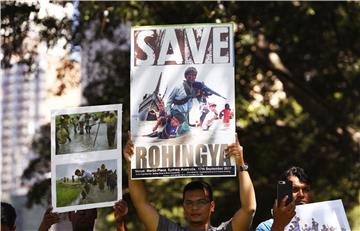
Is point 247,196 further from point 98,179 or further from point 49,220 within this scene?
point 49,220

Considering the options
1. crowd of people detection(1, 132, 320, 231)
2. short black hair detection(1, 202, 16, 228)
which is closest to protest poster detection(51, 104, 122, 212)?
crowd of people detection(1, 132, 320, 231)

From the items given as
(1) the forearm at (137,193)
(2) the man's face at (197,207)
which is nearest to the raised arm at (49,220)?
(1) the forearm at (137,193)

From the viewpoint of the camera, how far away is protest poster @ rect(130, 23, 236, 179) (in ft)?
16.8

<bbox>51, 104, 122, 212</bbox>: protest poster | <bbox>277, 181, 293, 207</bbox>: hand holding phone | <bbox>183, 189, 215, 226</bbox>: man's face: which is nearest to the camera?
<bbox>277, 181, 293, 207</bbox>: hand holding phone

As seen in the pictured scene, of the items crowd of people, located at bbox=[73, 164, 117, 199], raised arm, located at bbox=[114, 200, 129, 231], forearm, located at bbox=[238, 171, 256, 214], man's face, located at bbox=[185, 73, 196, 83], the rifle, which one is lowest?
raised arm, located at bbox=[114, 200, 129, 231]

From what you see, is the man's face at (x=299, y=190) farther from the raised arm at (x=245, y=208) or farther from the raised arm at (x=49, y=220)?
the raised arm at (x=49, y=220)

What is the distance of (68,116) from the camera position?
523cm

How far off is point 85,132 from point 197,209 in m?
0.88

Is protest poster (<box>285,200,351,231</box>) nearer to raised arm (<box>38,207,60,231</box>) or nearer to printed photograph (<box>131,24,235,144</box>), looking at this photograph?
printed photograph (<box>131,24,235,144</box>)

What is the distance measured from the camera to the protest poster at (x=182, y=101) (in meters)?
5.13

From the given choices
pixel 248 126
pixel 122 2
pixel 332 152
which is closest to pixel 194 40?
pixel 122 2

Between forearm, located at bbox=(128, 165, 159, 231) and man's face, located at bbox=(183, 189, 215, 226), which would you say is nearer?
man's face, located at bbox=(183, 189, 215, 226)

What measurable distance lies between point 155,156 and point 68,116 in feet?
2.00

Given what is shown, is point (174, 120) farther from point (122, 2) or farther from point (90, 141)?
point (122, 2)
